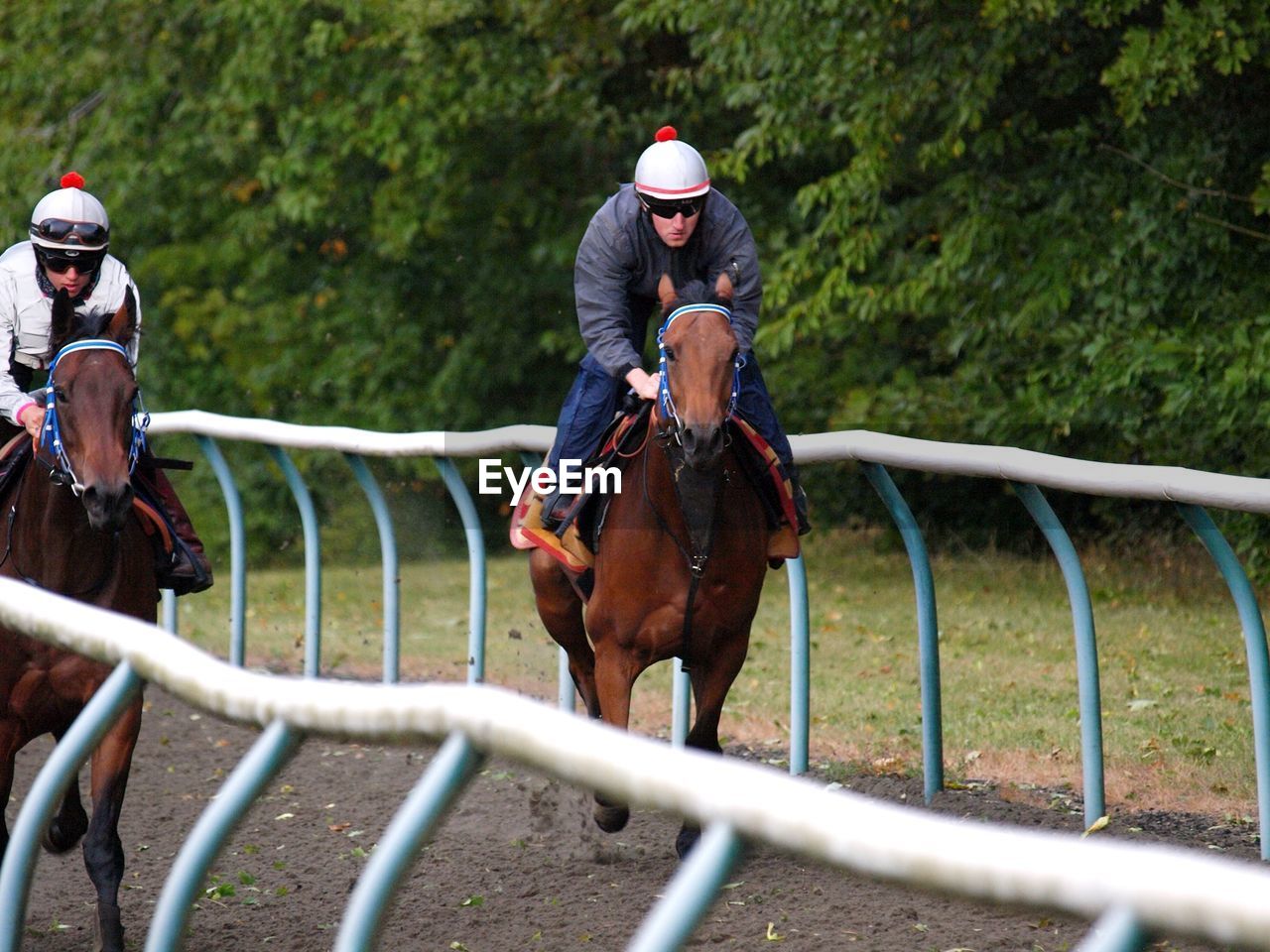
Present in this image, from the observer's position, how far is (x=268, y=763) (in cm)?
270

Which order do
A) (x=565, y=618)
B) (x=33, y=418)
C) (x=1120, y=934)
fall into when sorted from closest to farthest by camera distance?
1. (x=1120, y=934)
2. (x=33, y=418)
3. (x=565, y=618)

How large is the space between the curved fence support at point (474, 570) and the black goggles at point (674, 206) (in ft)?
6.28

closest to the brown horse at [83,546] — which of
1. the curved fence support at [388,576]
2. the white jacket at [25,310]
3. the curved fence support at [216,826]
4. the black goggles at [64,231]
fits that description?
the white jacket at [25,310]

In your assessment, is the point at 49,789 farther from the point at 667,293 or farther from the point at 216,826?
the point at 667,293

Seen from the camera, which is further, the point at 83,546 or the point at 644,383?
the point at 644,383

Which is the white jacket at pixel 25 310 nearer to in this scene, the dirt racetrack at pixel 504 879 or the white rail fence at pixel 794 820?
the dirt racetrack at pixel 504 879

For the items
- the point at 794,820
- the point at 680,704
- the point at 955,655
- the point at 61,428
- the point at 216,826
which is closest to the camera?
the point at 794,820

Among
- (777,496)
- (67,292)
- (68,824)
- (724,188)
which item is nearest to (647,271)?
(777,496)

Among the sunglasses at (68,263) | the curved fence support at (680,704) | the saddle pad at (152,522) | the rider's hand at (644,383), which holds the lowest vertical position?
the curved fence support at (680,704)

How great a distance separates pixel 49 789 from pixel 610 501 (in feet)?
10.1

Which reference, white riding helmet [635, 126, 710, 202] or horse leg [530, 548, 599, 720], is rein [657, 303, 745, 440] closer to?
white riding helmet [635, 126, 710, 202]

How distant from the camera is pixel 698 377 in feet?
17.6

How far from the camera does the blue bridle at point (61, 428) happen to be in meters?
5.30

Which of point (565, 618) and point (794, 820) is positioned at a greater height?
point (794, 820)
